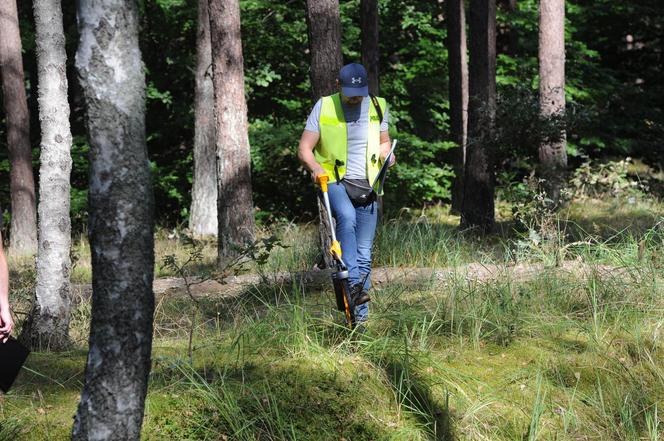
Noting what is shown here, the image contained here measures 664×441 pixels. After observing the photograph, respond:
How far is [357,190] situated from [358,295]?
2.99ft

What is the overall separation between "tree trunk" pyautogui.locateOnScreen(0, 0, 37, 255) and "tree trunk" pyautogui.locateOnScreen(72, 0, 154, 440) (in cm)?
1356

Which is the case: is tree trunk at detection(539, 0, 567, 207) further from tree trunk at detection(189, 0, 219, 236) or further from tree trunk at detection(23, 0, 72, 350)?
tree trunk at detection(23, 0, 72, 350)

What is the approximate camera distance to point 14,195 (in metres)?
16.9

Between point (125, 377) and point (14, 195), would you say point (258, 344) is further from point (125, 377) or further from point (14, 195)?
point (14, 195)

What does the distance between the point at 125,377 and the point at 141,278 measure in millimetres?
441

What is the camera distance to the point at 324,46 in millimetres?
9648

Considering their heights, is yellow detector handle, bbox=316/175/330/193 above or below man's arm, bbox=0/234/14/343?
above

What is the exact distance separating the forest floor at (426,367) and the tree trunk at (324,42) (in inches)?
108

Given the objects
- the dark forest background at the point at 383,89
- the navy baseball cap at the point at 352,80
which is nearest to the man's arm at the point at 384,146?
the navy baseball cap at the point at 352,80

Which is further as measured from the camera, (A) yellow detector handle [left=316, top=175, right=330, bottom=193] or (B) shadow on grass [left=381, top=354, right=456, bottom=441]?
(A) yellow detector handle [left=316, top=175, right=330, bottom=193]

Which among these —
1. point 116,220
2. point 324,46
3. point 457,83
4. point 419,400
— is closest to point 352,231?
point 419,400

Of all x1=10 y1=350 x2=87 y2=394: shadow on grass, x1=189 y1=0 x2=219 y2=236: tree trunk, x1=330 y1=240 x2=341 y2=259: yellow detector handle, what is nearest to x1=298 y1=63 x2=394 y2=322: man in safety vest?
x1=330 y1=240 x2=341 y2=259: yellow detector handle

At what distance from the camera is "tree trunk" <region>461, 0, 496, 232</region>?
13.2 metres

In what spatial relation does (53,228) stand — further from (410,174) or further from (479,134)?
(410,174)
